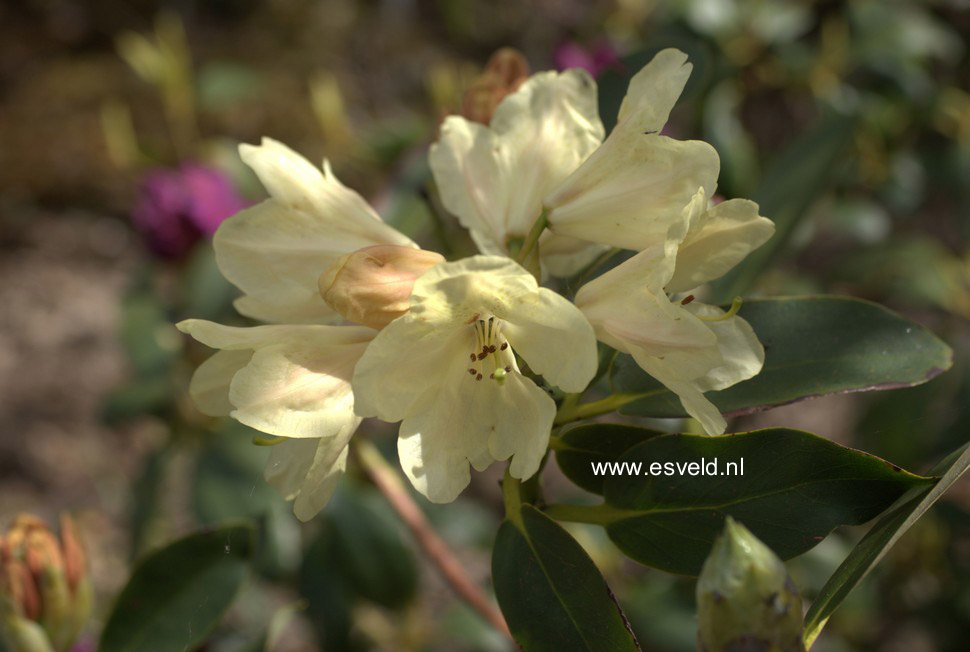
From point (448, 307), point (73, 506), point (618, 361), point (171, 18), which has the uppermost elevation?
point (448, 307)

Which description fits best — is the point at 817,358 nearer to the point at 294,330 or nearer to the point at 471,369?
the point at 471,369

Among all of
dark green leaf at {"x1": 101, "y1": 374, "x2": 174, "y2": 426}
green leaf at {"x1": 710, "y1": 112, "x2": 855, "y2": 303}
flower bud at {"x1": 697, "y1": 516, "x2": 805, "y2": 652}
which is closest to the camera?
flower bud at {"x1": 697, "y1": 516, "x2": 805, "y2": 652}

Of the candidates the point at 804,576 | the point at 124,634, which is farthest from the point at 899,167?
the point at 124,634

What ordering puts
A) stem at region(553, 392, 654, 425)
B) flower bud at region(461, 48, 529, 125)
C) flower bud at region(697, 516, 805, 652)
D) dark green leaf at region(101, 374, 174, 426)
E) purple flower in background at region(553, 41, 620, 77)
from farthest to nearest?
dark green leaf at region(101, 374, 174, 426)
purple flower in background at region(553, 41, 620, 77)
flower bud at region(461, 48, 529, 125)
stem at region(553, 392, 654, 425)
flower bud at region(697, 516, 805, 652)

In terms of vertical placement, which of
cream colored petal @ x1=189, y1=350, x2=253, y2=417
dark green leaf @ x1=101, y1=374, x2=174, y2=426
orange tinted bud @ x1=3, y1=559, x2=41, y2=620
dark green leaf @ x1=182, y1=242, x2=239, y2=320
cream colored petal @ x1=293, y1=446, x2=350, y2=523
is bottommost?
dark green leaf @ x1=101, y1=374, x2=174, y2=426

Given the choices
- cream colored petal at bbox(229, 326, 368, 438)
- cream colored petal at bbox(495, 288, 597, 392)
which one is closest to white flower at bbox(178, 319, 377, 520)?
cream colored petal at bbox(229, 326, 368, 438)

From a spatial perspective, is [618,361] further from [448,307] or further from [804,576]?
[804,576]

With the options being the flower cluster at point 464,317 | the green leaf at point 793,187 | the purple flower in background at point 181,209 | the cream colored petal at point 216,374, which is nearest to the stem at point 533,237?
the flower cluster at point 464,317

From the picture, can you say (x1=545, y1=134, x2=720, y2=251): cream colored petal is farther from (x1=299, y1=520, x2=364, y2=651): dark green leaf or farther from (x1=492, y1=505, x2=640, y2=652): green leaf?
(x1=299, y1=520, x2=364, y2=651): dark green leaf

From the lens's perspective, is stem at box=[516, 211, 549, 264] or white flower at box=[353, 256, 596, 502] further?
stem at box=[516, 211, 549, 264]
